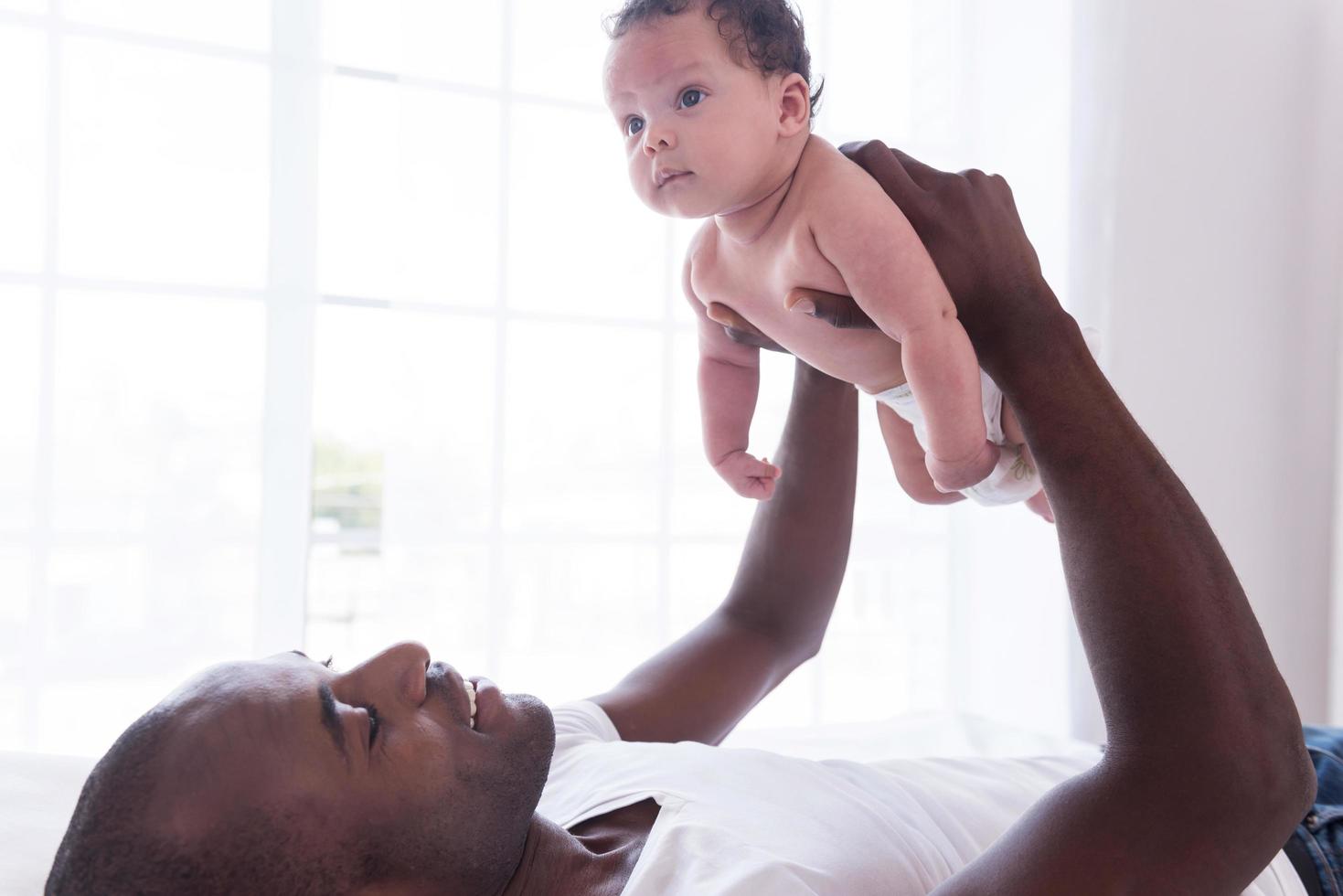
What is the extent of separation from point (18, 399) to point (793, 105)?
1679mm

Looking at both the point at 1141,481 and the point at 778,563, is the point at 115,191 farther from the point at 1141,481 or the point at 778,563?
the point at 1141,481

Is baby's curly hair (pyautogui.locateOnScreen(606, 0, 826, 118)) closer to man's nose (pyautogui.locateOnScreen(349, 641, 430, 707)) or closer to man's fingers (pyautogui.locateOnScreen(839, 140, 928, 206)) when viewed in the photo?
man's fingers (pyautogui.locateOnScreen(839, 140, 928, 206))

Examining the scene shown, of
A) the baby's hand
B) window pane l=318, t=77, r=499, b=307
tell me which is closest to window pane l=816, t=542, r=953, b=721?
window pane l=318, t=77, r=499, b=307

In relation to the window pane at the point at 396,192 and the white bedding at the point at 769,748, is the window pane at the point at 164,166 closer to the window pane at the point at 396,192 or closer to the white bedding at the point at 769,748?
the window pane at the point at 396,192

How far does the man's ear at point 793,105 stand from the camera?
1.02 meters

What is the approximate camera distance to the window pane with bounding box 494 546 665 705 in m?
2.40

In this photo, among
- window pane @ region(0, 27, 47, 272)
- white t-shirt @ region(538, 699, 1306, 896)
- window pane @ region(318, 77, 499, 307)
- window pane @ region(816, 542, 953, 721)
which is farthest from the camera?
window pane @ region(816, 542, 953, 721)

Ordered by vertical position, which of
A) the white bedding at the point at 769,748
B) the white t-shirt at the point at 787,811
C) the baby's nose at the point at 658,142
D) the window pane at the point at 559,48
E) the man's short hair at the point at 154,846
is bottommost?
the white bedding at the point at 769,748

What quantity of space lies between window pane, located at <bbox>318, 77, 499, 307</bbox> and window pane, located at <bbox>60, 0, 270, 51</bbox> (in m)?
0.19

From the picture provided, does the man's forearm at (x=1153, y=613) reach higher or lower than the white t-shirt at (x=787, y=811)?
higher

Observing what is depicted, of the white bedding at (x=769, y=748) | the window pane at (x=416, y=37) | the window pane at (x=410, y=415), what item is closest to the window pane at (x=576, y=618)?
the window pane at (x=410, y=415)

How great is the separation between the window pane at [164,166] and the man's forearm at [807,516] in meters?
1.25

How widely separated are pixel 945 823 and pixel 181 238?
1825 millimetres

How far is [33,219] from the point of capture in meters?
1.92
